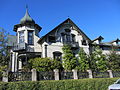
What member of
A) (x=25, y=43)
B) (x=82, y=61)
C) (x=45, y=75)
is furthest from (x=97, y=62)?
(x=25, y=43)

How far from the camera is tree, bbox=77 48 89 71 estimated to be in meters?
21.0

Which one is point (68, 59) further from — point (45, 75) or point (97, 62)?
point (45, 75)

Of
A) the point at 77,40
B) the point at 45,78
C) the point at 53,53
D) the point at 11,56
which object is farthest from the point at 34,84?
the point at 77,40

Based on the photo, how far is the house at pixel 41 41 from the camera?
69.9ft

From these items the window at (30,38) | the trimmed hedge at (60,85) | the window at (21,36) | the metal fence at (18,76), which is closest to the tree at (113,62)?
the trimmed hedge at (60,85)

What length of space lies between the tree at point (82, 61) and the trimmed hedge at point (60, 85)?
22.7 feet

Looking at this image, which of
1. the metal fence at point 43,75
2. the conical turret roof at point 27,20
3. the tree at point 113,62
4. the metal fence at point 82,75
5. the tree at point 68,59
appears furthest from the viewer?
the conical turret roof at point 27,20

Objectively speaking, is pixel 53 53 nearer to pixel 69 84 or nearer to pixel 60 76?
pixel 60 76

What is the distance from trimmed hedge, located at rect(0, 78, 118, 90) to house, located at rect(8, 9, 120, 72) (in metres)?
9.69

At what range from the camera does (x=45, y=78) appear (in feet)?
41.0

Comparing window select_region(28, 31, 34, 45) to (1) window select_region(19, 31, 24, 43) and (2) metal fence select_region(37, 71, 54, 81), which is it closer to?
(1) window select_region(19, 31, 24, 43)

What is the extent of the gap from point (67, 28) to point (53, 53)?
5.95 metres

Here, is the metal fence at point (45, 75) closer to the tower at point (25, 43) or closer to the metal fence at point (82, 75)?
the metal fence at point (82, 75)

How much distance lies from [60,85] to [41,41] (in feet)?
39.7
